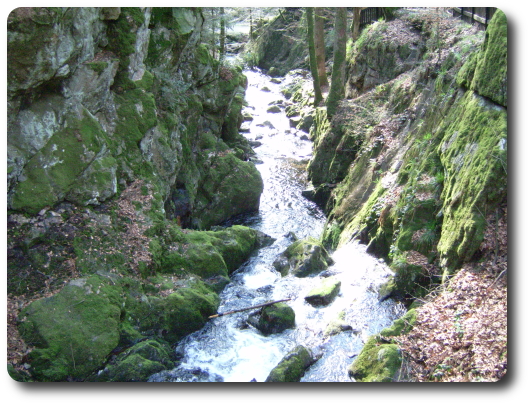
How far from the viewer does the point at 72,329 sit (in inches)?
234

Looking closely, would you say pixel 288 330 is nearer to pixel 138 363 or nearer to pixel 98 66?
pixel 138 363

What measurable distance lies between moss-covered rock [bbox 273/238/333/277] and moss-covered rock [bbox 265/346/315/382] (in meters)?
2.69

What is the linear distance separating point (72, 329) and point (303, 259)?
15.4 feet

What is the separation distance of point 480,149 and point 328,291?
3.55m

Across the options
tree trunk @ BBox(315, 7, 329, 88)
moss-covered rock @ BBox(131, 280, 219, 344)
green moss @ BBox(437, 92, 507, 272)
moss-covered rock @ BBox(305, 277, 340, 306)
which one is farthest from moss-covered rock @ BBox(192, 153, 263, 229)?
tree trunk @ BBox(315, 7, 329, 88)

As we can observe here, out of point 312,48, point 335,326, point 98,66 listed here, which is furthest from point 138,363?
point 312,48

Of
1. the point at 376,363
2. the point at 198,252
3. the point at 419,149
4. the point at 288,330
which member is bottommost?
the point at 288,330

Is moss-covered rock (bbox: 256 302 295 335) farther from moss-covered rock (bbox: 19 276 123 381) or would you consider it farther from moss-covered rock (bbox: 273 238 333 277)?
moss-covered rock (bbox: 19 276 123 381)

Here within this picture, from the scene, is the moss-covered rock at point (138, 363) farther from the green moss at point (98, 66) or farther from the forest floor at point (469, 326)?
the green moss at point (98, 66)

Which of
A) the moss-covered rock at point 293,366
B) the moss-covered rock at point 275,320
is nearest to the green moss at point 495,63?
the moss-covered rock at point 293,366

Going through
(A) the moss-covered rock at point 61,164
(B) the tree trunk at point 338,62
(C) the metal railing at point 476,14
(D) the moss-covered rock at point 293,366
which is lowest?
(D) the moss-covered rock at point 293,366

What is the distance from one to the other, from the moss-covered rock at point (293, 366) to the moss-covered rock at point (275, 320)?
2.86ft

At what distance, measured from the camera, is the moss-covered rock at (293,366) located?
229 inches

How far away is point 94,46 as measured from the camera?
7.39m
